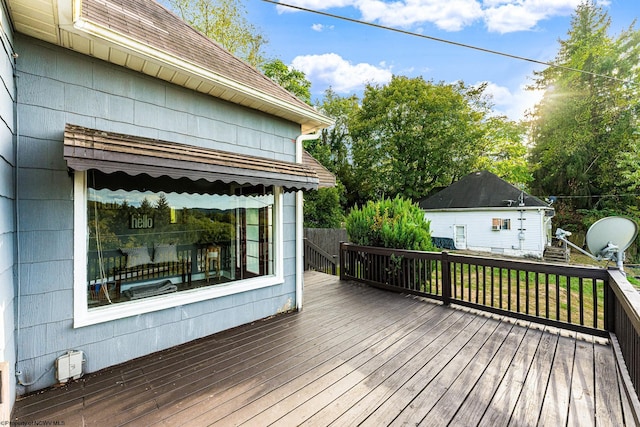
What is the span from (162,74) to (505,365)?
4678 mm

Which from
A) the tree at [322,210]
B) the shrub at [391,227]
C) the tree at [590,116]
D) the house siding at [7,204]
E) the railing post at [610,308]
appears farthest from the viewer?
the tree at [590,116]

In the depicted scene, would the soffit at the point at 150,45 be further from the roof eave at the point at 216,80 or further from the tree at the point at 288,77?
the tree at the point at 288,77

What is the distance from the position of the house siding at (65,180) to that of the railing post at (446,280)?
374 centimetres

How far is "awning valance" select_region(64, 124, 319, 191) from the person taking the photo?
2172 mm

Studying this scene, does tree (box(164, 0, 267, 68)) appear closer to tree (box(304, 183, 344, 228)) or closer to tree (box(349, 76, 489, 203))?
tree (box(304, 183, 344, 228))

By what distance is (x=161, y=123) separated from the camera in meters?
3.01

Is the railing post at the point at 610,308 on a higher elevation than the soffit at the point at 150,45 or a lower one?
lower

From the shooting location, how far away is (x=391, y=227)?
5863mm

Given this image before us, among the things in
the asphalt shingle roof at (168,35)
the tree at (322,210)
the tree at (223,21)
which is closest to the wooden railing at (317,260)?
the asphalt shingle roof at (168,35)

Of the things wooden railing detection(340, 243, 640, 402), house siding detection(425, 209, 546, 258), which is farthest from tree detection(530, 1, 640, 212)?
wooden railing detection(340, 243, 640, 402)

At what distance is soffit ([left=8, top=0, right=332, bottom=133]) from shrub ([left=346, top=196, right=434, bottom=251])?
257 cm

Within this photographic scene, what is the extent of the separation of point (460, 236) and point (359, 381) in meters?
17.0

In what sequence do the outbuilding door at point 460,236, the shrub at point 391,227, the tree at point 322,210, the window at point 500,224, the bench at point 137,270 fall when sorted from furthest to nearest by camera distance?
the outbuilding door at point 460,236 < the window at point 500,224 < the tree at point 322,210 < the shrub at point 391,227 < the bench at point 137,270

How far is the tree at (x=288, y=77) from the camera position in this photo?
14.2m
